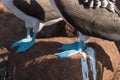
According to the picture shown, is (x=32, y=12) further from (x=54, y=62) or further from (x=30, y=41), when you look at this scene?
(x=54, y=62)

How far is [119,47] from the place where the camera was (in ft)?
17.3

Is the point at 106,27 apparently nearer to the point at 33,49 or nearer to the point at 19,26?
the point at 33,49

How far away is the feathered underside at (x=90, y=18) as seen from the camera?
163 inches

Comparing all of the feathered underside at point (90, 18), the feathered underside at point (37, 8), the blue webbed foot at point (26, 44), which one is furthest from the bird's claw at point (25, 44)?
the feathered underside at point (90, 18)

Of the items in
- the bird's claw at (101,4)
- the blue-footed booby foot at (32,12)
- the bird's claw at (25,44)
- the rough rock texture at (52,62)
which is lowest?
the rough rock texture at (52,62)

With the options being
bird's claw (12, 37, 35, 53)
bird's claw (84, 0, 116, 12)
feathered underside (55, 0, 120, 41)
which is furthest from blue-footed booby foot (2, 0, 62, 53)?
bird's claw (84, 0, 116, 12)

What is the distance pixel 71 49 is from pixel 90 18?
60cm

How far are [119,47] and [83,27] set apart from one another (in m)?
1.23

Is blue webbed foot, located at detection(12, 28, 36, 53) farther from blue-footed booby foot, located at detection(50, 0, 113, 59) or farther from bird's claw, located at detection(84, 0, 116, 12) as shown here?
bird's claw, located at detection(84, 0, 116, 12)

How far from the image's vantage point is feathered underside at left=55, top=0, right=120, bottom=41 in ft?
13.6

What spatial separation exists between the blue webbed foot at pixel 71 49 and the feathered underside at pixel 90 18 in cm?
36

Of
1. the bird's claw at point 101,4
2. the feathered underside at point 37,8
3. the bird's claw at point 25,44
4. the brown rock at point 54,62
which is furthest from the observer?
the bird's claw at point 25,44

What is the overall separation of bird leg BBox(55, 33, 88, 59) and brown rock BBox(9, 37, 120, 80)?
0.05 m

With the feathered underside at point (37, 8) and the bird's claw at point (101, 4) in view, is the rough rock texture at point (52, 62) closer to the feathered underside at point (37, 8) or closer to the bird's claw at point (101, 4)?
the feathered underside at point (37, 8)
